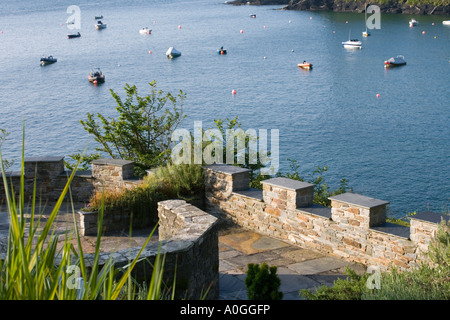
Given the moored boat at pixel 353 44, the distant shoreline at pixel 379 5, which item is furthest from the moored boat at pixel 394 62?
the distant shoreline at pixel 379 5

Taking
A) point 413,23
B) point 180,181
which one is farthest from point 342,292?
point 413,23

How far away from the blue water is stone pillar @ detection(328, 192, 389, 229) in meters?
17.1

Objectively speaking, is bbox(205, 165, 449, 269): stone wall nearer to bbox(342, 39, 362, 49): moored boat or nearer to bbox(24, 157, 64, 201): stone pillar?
bbox(24, 157, 64, 201): stone pillar

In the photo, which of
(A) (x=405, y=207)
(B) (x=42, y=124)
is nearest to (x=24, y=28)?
(B) (x=42, y=124)

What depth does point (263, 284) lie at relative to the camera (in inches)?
244

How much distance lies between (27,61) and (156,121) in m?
57.9

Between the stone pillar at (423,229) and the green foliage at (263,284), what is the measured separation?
2.28 meters

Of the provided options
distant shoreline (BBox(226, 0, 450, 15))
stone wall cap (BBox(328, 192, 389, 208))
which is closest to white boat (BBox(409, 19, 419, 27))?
distant shoreline (BBox(226, 0, 450, 15))

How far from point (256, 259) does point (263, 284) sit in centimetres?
251

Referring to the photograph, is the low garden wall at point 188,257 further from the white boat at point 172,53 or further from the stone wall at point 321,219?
the white boat at point 172,53

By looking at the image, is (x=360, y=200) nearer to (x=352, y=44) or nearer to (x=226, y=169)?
(x=226, y=169)

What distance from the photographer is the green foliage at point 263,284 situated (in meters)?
6.14
